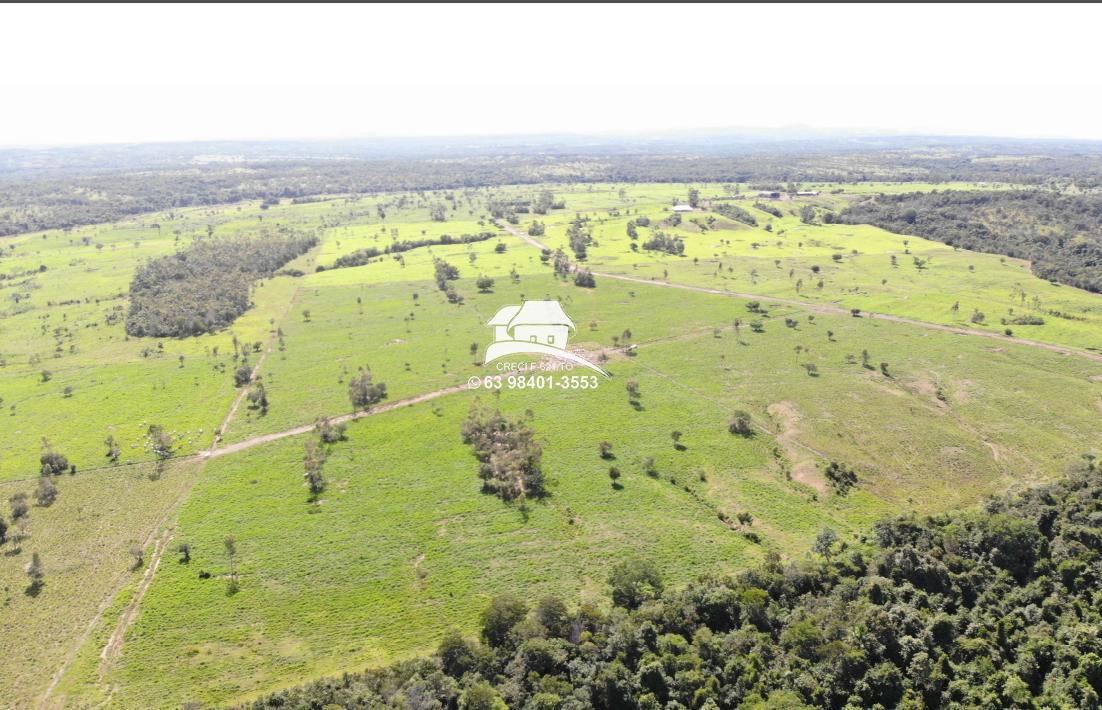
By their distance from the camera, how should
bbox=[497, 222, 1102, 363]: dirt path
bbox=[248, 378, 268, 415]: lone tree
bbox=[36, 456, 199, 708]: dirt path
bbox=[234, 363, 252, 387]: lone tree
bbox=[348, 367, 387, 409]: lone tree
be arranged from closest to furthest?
bbox=[36, 456, 199, 708]: dirt path → bbox=[248, 378, 268, 415]: lone tree → bbox=[348, 367, 387, 409]: lone tree → bbox=[234, 363, 252, 387]: lone tree → bbox=[497, 222, 1102, 363]: dirt path

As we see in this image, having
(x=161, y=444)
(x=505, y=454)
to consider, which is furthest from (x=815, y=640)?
(x=161, y=444)

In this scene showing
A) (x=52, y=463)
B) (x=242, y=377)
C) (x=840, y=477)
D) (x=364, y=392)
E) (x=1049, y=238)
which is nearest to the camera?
(x=840, y=477)

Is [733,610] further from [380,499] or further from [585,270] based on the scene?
[585,270]

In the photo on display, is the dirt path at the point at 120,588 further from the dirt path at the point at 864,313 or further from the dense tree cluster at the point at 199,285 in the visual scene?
the dirt path at the point at 864,313

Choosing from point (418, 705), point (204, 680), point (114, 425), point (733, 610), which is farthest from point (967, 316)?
point (114, 425)

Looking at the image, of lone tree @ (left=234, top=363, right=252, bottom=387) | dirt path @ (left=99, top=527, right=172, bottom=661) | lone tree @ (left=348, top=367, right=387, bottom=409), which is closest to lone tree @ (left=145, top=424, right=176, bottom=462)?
dirt path @ (left=99, top=527, right=172, bottom=661)

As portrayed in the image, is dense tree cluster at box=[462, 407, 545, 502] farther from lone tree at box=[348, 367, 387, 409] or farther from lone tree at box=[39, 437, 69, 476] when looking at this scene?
lone tree at box=[39, 437, 69, 476]

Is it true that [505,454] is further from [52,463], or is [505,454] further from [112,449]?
[52,463]

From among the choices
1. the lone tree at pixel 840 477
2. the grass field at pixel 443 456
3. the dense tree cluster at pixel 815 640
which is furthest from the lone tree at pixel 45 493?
the lone tree at pixel 840 477
